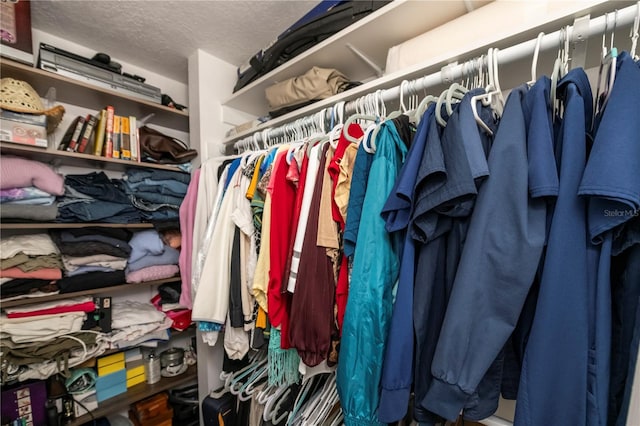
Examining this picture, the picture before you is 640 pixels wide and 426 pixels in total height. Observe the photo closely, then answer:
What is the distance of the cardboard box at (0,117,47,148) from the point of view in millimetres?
1032


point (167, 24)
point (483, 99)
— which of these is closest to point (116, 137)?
point (167, 24)

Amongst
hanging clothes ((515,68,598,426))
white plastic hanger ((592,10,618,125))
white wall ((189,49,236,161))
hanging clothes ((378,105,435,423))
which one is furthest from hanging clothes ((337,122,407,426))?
white wall ((189,49,236,161))

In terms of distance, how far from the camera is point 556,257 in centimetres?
43

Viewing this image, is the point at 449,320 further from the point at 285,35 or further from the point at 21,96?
the point at 21,96

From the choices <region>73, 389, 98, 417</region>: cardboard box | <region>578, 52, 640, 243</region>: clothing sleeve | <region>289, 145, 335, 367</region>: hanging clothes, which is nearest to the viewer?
<region>578, 52, 640, 243</region>: clothing sleeve

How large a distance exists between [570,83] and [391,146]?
1.12 feet

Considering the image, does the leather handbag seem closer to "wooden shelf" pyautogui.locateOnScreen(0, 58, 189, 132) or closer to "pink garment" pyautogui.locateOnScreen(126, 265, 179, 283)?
"wooden shelf" pyautogui.locateOnScreen(0, 58, 189, 132)

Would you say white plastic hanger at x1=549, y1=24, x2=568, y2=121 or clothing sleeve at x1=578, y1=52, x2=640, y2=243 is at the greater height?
white plastic hanger at x1=549, y1=24, x2=568, y2=121

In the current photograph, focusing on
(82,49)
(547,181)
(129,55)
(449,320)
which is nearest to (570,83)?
(547,181)

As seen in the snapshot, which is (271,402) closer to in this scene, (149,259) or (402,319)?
(402,319)

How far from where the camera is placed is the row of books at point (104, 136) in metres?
1.31

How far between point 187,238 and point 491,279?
1371mm

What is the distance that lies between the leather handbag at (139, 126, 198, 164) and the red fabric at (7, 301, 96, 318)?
85cm

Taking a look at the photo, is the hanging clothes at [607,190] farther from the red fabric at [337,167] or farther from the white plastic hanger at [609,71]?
the red fabric at [337,167]
